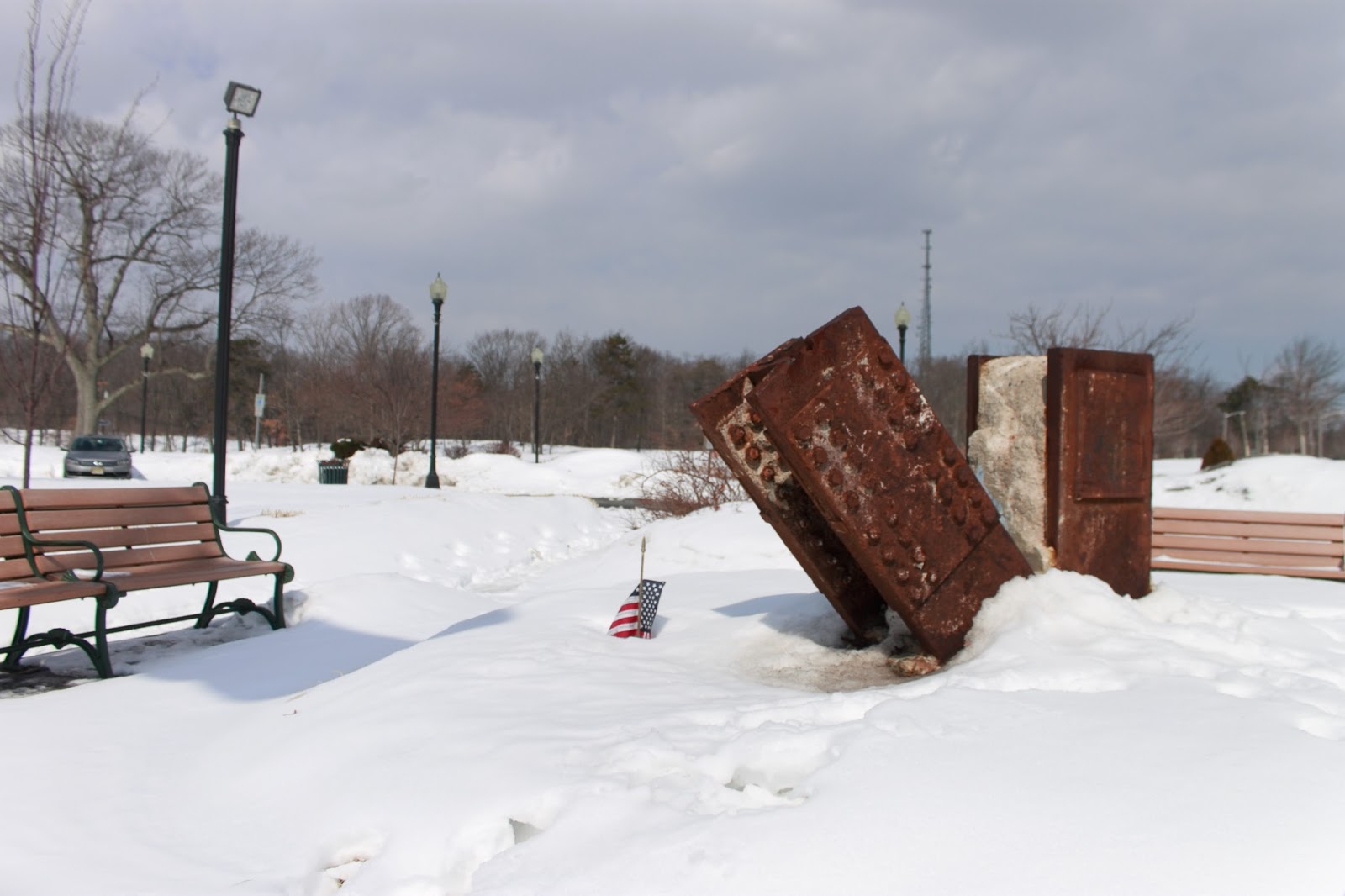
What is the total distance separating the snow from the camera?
2119 mm

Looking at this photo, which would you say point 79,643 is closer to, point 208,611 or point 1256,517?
point 208,611

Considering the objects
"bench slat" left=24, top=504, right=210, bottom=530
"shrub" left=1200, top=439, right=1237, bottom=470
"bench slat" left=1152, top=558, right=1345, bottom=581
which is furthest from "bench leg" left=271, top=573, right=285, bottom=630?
"shrub" left=1200, top=439, right=1237, bottom=470

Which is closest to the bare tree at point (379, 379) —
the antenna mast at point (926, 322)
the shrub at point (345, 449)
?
the shrub at point (345, 449)

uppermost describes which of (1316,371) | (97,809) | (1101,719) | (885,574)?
(1316,371)

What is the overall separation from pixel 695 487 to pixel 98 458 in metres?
17.2

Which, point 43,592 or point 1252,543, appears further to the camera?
point 1252,543

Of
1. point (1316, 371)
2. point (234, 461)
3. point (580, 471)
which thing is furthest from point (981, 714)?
point (1316, 371)

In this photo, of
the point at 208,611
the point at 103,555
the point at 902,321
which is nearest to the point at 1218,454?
the point at 902,321

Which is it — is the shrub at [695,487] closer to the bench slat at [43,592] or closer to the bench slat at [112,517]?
the bench slat at [112,517]

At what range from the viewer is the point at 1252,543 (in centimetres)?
924

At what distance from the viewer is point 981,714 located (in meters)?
2.83

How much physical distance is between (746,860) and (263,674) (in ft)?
11.9

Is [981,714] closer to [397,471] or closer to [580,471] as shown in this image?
[397,471]

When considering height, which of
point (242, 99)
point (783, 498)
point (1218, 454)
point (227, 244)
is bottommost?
point (783, 498)
